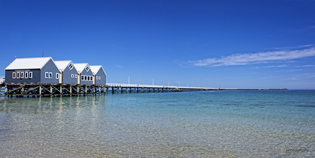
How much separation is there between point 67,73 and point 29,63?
6.85 metres

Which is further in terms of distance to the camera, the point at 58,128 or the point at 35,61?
the point at 35,61

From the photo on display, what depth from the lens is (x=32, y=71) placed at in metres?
40.5

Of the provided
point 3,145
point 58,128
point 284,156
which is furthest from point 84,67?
point 284,156

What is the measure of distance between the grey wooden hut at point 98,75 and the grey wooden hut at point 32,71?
42.8ft

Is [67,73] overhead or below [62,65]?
below

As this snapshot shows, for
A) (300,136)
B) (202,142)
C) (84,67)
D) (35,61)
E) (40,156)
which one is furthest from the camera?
(84,67)

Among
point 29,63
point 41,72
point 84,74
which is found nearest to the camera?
point 41,72

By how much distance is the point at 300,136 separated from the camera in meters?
11.4

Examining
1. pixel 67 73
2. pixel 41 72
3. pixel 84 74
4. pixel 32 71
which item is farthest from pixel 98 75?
pixel 32 71

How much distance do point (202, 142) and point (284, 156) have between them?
2948 millimetres

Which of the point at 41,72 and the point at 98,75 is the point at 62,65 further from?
the point at 98,75

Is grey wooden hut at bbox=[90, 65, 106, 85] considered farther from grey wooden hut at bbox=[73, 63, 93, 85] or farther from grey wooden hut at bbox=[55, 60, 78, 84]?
grey wooden hut at bbox=[55, 60, 78, 84]

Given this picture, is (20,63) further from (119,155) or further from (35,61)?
(119,155)

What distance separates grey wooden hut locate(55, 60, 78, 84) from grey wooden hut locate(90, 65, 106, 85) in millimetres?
7141
